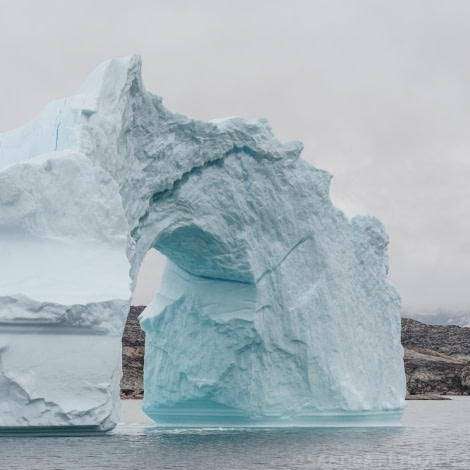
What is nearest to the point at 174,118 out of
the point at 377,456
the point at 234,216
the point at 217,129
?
the point at 217,129

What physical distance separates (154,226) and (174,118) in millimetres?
1840

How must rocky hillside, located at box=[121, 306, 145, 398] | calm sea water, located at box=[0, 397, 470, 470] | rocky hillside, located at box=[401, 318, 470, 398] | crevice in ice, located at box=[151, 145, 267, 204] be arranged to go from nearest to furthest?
calm sea water, located at box=[0, 397, 470, 470] < crevice in ice, located at box=[151, 145, 267, 204] < rocky hillside, located at box=[121, 306, 145, 398] < rocky hillside, located at box=[401, 318, 470, 398]

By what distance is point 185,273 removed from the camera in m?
18.6

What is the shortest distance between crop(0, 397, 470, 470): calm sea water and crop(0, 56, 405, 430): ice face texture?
61 cm

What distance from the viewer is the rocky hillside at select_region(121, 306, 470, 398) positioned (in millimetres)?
42062

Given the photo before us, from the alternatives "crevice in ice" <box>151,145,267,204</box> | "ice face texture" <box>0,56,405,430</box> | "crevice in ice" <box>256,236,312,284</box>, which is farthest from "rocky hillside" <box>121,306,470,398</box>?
"crevice in ice" <box>151,145,267,204</box>

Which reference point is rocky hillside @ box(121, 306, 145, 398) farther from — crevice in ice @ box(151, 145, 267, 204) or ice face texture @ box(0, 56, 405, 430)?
crevice in ice @ box(151, 145, 267, 204)

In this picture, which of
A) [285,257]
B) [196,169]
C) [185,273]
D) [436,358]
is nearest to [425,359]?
[436,358]

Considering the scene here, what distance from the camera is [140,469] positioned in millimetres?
10672

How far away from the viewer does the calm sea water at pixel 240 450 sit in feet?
36.3

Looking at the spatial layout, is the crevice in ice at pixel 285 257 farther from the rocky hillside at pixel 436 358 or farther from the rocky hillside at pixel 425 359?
the rocky hillside at pixel 436 358

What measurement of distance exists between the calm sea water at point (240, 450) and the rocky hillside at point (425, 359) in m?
25.6

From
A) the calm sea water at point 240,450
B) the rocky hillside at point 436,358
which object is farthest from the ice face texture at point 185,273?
the rocky hillside at point 436,358

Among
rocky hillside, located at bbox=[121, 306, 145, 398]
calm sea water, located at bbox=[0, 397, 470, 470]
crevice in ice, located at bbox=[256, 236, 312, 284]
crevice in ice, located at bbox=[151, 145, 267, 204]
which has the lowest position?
calm sea water, located at bbox=[0, 397, 470, 470]
